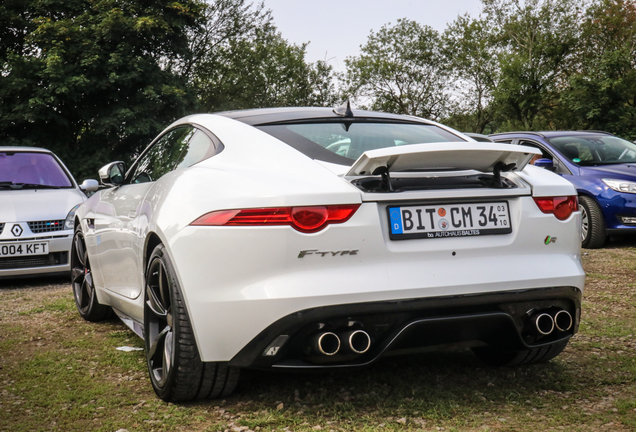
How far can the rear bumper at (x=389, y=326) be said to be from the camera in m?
2.74

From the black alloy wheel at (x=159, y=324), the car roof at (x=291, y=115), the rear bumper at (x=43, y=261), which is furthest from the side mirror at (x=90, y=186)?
the black alloy wheel at (x=159, y=324)

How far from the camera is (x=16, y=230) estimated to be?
7.36 m

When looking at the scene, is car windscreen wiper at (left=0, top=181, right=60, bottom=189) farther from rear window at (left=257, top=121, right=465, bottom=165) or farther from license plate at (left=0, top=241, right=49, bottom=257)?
rear window at (left=257, top=121, right=465, bottom=165)

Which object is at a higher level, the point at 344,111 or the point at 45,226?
the point at 344,111

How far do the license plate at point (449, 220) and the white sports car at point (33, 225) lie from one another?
5477 mm

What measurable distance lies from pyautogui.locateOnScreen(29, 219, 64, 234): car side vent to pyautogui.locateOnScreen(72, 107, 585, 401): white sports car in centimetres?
461

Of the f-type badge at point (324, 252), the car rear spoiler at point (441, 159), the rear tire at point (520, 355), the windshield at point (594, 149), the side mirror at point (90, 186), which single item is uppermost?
the car rear spoiler at point (441, 159)

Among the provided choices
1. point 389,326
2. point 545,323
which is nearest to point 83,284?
point 389,326

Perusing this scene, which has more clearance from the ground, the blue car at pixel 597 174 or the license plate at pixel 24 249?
the license plate at pixel 24 249

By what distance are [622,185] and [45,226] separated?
7.15 meters

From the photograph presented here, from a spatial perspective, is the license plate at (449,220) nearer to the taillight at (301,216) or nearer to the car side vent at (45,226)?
the taillight at (301,216)

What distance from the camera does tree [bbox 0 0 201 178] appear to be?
2600 cm

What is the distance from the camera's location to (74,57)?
26953mm

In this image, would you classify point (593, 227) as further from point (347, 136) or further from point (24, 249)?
point (24, 249)
